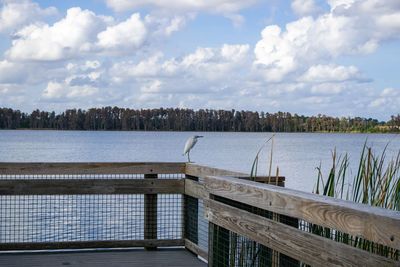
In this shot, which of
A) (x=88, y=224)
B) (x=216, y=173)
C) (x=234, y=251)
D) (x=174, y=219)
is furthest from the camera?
(x=88, y=224)

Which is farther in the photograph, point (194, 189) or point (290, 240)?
point (194, 189)

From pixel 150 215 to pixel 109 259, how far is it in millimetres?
648

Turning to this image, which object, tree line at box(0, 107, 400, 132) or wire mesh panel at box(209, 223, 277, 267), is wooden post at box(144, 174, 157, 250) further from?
tree line at box(0, 107, 400, 132)

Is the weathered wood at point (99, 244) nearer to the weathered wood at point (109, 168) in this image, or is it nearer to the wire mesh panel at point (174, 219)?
the wire mesh panel at point (174, 219)

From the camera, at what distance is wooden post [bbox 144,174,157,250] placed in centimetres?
716

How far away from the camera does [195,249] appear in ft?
22.6

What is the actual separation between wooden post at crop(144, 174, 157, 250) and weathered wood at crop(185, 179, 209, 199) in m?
0.38

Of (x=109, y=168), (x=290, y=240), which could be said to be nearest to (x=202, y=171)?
(x=109, y=168)

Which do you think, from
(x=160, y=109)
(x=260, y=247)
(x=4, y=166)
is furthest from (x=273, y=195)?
(x=160, y=109)

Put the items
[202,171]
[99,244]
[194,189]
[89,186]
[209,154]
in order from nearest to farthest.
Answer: [202,171] → [194,189] → [89,186] → [99,244] → [209,154]

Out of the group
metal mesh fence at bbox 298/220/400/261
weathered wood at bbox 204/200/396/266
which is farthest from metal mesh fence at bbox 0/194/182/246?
metal mesh fence at bbox 298/220/400/261

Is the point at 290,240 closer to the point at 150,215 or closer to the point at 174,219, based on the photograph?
the point at 150,215

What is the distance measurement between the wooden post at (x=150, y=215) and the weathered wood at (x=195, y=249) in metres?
0.36

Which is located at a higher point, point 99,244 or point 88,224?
point 99,244
